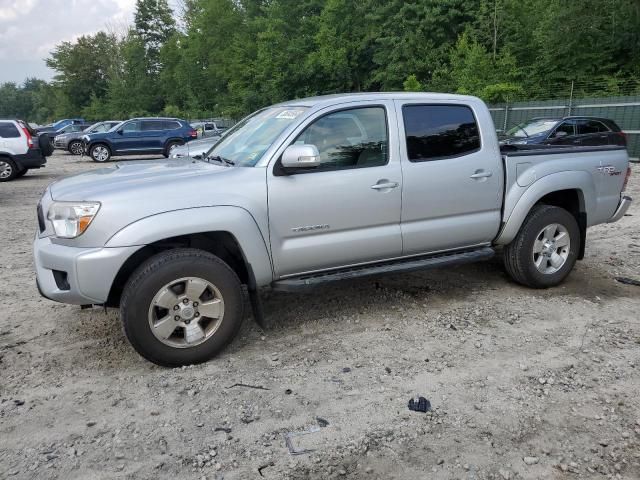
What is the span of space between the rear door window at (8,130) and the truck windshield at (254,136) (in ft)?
40.3

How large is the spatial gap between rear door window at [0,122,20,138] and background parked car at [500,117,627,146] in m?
13.1

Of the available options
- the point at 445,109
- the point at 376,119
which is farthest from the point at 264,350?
the point at 445,109

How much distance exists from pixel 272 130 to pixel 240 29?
5108 cm

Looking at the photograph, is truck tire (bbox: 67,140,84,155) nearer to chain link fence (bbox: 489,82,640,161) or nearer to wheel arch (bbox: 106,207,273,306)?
chain link fence (bbox: 489,82,640,161)

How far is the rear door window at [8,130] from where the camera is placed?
1419 centimetres

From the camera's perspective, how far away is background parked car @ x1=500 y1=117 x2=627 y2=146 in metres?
12.4

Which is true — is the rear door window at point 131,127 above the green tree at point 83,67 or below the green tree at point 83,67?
below

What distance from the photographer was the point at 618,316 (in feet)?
14.4

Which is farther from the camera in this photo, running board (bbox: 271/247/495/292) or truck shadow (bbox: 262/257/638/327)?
truck shadow (bbox: 262/257/638/327)

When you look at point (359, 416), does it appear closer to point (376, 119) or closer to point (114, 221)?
point (114, 221)

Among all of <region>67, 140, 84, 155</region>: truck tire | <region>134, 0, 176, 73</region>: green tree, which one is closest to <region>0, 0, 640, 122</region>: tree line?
<region>134, 0, 176, 73</region>: green tree

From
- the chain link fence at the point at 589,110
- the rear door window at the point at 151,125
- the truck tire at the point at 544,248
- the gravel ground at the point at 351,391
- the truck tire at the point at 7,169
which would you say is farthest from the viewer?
the rear door window at the point at 151,125

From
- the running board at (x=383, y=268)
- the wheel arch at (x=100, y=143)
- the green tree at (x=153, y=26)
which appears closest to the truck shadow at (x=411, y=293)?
the running board at (x=383, y=268)

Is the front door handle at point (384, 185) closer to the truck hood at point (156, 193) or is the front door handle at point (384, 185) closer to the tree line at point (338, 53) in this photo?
the truck hood at point (156, 193)
